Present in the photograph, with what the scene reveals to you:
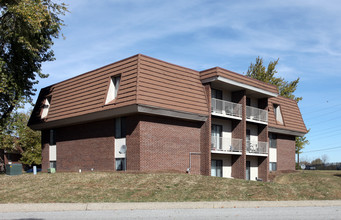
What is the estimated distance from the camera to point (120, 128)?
2408 cm

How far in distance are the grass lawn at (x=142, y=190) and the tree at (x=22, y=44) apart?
26.9 feet

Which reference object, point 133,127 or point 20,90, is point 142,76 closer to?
point 133,127

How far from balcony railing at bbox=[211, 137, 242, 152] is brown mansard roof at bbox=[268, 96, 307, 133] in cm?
584

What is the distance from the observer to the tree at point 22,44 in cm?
2327

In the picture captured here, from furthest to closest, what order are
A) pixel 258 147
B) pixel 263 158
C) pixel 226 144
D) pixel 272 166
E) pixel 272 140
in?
pixel 272 140 → pixel 272 166 → pixel 263 158 → pixel 258 147 → pixel 226 144

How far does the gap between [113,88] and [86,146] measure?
17.1 ft

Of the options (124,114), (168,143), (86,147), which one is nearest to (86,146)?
(86,147)

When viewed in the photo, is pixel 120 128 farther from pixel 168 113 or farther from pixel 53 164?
pixel 53 164

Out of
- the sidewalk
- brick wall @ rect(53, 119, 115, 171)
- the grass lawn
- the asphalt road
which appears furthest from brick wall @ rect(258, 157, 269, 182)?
the asphalt road

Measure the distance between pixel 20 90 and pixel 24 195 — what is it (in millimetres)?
12704

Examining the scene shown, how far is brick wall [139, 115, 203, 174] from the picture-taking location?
2239cm

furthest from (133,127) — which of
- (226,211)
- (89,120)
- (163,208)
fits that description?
(226,211)

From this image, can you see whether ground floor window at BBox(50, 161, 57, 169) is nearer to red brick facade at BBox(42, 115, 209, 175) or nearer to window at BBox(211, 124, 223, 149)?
red brick facade at BBox(42, 115, 209, 175)

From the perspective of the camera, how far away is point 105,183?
60.8ft
